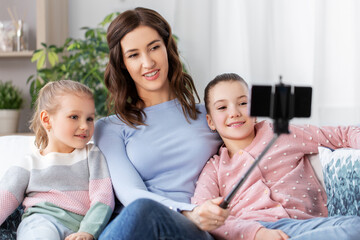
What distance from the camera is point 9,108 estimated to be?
298 cm

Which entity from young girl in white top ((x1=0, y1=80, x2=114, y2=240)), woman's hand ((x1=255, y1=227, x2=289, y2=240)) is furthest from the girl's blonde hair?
woman's hand ((x1=255, y1=227, x2=289, y2=240))

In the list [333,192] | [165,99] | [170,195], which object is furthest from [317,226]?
[165,99]

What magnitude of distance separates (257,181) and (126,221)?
493 mm

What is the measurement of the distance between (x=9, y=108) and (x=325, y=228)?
231 cm

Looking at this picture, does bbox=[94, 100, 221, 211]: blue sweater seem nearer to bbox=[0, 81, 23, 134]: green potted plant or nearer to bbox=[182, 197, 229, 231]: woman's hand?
bbox=[182, 197, 229, 231]: woman's hand

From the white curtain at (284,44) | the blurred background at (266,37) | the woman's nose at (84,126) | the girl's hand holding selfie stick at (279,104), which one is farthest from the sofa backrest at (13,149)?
the blurred background at (266,37)

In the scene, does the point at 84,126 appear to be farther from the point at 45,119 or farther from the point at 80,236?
the point at 80,236

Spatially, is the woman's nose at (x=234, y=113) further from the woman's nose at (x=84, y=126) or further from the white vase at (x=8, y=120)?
the white vase at (x=8, y=120)

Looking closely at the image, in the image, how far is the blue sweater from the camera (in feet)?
4.89

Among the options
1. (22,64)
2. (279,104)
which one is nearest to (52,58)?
(22,64)

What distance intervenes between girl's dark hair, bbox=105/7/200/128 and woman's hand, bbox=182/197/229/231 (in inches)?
21.7

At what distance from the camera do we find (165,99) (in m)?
1.68

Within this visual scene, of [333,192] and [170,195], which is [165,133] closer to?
[170,195]

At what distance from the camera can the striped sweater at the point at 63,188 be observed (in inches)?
56.2
